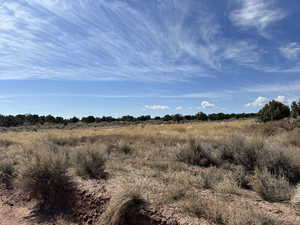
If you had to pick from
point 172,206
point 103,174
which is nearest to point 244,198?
point 172,206

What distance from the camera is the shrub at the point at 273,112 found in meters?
28.0

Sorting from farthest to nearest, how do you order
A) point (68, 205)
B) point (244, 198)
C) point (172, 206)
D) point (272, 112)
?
point (272, 112)
point (68, 205)
point (244, 198)
point (172, 206)

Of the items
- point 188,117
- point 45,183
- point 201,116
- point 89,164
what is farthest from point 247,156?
point 188,117

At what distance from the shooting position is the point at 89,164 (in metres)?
7.65

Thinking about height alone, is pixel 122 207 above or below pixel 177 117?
below

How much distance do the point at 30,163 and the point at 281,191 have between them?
20.4 ft

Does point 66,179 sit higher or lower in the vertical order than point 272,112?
lower

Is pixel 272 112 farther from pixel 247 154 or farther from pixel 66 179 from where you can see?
pixel 66 179

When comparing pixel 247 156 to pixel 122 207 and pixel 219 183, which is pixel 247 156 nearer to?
pixel 219 183

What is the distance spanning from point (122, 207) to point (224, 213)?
183 centimetres

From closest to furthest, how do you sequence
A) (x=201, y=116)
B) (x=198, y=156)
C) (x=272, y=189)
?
(x=272, y=189)
(x=198, y=156)
(x=201, y=116)

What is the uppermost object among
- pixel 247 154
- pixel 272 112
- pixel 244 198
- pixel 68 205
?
pixel 272 112

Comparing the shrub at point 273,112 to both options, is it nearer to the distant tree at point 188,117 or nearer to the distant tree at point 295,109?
the distant tree at point 295,109

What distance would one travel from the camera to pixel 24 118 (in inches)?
3088
